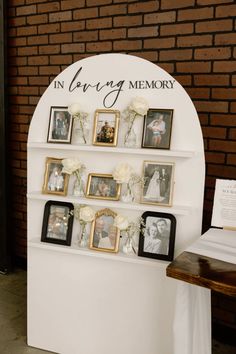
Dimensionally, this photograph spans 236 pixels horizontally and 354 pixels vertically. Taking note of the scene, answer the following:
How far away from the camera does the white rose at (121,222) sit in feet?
6.26

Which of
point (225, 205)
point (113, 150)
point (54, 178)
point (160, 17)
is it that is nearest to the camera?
point (225, 205)

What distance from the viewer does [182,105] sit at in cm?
185

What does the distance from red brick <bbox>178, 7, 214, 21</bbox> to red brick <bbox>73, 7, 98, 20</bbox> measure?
2.07 feet

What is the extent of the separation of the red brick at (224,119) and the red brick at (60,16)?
1292 mm

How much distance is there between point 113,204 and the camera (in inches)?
76.4

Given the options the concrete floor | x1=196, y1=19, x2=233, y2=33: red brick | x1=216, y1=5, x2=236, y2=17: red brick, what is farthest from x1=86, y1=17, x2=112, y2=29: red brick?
the concrete floor

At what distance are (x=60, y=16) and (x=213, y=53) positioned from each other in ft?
3.94

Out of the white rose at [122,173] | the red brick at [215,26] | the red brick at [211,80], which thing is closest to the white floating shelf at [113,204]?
the white rose at [122,173]

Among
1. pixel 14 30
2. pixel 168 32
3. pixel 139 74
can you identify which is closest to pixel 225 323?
pixel 139 74

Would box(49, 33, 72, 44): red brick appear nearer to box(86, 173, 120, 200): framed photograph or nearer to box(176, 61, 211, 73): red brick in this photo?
box(176, 61, 211, 73): red brick

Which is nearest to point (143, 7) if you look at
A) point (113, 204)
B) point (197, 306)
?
point (113, 204)

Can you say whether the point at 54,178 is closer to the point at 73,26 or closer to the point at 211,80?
the point at 211,80

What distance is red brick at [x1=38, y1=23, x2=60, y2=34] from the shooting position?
2758 millimetres

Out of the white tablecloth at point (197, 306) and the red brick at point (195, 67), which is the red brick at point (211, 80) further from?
the white tablecloth at point (197, 306)
